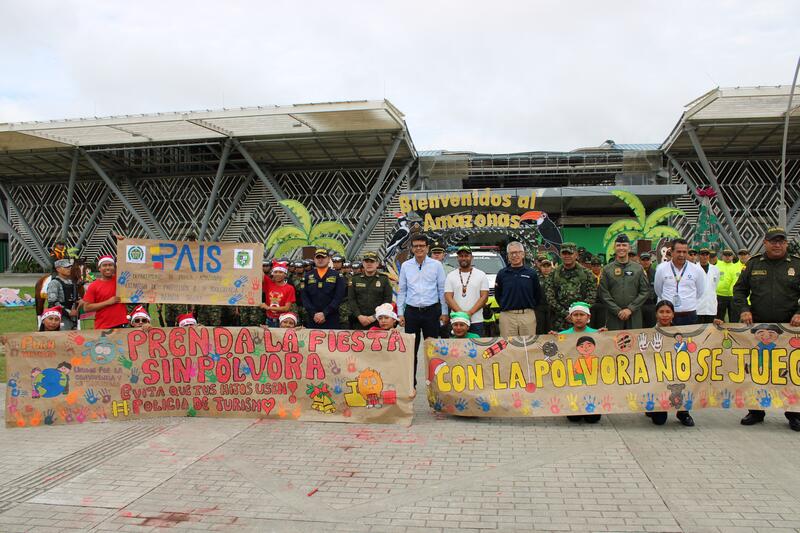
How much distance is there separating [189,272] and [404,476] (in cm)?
372

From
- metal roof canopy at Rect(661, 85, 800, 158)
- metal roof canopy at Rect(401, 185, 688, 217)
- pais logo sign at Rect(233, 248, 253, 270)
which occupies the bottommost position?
pais logo sign at Rect(233, 248, 253, 270)

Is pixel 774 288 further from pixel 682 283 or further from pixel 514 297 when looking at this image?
pixel 514 297

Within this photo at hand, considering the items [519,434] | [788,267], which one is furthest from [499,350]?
[788,267]

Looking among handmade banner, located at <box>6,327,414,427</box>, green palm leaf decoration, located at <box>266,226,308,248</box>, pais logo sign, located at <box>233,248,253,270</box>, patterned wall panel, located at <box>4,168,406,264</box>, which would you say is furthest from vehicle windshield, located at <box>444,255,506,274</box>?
patterned wall panel, located at <box>4,168,406,264</box>

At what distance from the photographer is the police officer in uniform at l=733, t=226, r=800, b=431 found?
5699mm

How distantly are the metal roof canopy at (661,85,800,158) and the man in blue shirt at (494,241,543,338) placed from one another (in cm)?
1768

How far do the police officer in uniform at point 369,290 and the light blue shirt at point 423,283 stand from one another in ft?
1.36

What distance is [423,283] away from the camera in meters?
6.80

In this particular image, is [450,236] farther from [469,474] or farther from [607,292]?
[469,474]

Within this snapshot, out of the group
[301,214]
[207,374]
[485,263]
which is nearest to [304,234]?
[301,214]

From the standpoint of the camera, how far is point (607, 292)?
6688 millimetres

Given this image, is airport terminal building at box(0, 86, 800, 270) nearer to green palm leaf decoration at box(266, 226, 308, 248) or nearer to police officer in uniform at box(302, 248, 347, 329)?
green palm leaf decoration at box(266, 226, 308, 248)

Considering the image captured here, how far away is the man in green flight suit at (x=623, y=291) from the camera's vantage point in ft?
21.5

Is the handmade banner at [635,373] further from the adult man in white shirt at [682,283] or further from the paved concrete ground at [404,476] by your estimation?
the adult man in white shirt at [682,283]
